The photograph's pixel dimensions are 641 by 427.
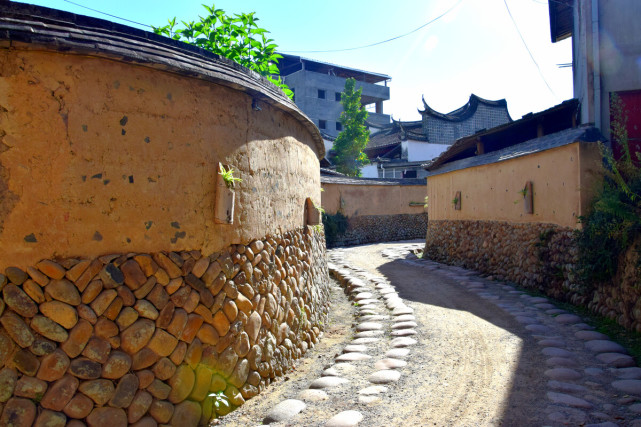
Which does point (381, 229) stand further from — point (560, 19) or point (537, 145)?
A: point (537, 145)

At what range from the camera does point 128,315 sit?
136 inches

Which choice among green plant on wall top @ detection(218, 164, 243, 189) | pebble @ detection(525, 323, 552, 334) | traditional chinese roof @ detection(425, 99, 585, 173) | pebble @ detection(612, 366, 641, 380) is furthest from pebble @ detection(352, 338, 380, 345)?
traditional chinese roof @ detection(425, 99, 585, 173)

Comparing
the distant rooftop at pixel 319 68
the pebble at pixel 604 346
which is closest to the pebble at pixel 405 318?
the pebble at pixel 604 346

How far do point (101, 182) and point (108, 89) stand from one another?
74cm

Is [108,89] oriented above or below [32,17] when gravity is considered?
below

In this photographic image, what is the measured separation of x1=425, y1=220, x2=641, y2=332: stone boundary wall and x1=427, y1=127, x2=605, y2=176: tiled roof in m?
1.46

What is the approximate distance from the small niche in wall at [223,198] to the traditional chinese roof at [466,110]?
81.7 ft

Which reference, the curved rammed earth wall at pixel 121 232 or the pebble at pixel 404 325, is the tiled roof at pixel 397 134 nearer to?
the pebble at pixel 404 325

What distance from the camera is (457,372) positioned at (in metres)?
4.71

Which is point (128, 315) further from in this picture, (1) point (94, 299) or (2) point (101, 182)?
(2) point (101, 182)

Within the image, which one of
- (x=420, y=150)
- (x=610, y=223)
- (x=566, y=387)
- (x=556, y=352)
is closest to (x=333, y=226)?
(x=610, y=223)

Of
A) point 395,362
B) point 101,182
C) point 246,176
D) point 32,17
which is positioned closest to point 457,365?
point 395,362

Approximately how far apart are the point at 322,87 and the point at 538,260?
1114 inches

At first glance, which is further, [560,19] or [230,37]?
[560,19]
